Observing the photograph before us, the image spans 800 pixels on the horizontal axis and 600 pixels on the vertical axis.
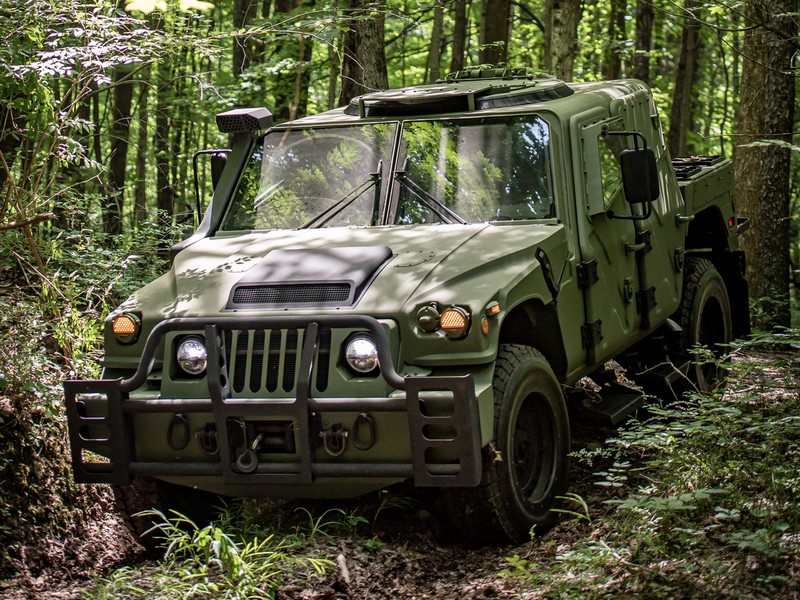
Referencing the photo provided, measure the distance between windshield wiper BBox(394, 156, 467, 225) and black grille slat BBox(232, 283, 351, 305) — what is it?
1131mm

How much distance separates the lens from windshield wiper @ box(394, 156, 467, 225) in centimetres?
596

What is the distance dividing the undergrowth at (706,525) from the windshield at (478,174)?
1499 mm

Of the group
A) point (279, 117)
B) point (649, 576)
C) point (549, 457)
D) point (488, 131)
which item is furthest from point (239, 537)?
point (279, 117)

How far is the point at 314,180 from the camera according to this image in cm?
A: 630

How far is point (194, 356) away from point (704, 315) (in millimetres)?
5068

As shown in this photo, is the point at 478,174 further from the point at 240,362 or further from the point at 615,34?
the point at 615,34

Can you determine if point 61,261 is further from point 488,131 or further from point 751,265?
point 751,265

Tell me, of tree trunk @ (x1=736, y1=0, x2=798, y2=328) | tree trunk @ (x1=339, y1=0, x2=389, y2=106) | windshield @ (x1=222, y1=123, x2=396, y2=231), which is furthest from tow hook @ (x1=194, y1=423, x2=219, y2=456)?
tree trunk @ (x1=736, y1=0, x2=798, y2=328)

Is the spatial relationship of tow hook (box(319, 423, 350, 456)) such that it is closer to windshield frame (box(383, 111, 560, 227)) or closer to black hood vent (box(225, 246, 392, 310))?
black hood vent (box(225, 246, 392, 310))

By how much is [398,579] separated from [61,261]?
404cm

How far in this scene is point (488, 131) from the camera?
6.19 m

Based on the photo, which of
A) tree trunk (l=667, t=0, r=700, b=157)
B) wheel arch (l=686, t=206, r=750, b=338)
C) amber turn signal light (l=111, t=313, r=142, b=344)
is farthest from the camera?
tree trunk (l=667, t=0, r=700, b=157)

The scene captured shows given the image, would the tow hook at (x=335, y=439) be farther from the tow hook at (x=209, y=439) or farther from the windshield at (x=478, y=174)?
the windshield at (x=478, y=174)

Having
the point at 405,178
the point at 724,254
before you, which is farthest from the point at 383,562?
the point at 724,254
